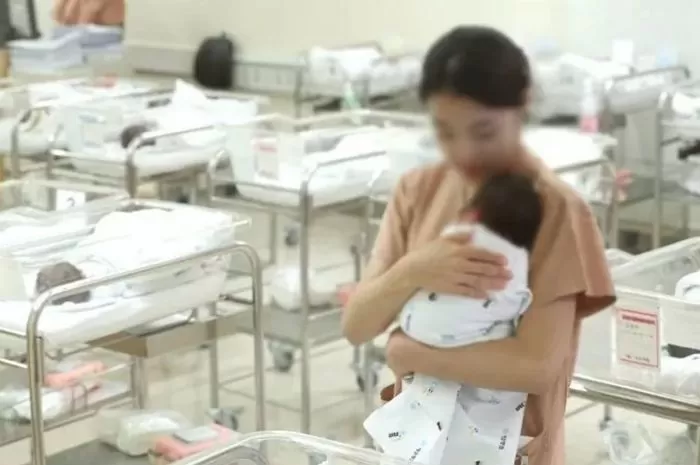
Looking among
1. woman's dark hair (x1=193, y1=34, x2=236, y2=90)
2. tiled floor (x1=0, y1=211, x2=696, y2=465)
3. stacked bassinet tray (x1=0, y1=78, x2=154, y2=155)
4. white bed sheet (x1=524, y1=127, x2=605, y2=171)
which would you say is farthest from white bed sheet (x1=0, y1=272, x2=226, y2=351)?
woman's dark hair (x1=193, y1=34, x2=236, y2=90)

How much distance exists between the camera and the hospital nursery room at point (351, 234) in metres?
1.42

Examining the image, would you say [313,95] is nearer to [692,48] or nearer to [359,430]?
[692,48]

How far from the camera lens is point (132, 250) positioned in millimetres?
2660

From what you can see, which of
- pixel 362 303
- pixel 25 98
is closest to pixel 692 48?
pixel 25 98

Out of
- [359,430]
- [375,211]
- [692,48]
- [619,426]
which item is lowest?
[359,430]

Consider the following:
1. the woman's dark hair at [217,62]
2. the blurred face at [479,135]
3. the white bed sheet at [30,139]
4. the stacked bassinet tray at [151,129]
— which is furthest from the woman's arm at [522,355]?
the woman's dark hair at [217,62]

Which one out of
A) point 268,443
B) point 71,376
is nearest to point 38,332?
point 71,376

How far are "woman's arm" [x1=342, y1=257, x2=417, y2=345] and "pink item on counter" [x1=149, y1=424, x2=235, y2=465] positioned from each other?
1.09 meters

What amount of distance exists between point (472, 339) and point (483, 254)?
149 millimetres

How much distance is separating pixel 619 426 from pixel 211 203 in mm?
1439

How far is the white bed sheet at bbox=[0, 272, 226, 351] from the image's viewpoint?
2.44 metres

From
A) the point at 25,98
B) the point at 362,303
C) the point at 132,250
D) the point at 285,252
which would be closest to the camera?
the point at 362,303

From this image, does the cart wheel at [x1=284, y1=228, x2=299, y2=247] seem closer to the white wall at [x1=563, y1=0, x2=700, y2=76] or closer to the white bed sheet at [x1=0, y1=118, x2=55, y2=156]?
the white bed sheet at [x1=0, y1=118, x2=55, y2=156]

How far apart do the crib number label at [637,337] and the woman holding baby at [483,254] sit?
0.80 meters
